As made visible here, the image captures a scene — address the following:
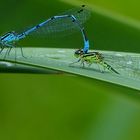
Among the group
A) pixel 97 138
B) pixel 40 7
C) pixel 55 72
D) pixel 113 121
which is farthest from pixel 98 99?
pixel 55 72

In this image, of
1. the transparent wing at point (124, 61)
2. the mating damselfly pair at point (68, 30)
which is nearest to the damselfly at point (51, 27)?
the mating damselfly pair at point (68, 30)

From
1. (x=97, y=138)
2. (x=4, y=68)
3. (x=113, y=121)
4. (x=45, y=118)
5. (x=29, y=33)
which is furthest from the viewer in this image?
(x=29, y=33)

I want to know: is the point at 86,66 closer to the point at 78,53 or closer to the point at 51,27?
the point at 78,53

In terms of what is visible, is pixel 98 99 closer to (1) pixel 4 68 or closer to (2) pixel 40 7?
(2) pixel 40 7

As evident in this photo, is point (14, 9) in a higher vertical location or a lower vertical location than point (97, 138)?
higher

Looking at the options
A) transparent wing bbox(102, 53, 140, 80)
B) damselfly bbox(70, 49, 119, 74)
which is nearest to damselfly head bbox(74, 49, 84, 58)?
damselfly bbox(70, 49, 119, 74)

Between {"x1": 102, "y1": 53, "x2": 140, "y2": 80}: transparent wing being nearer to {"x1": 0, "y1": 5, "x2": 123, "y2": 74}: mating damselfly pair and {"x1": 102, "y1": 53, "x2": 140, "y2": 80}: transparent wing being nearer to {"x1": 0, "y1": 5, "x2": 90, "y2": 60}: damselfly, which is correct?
{"x1": 0, "y1": 5, "x2": 123, "y2": 74}: mating damselfly pair

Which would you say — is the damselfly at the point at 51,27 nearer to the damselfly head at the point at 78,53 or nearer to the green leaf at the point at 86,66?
the damselfly head at the point at 78,53
